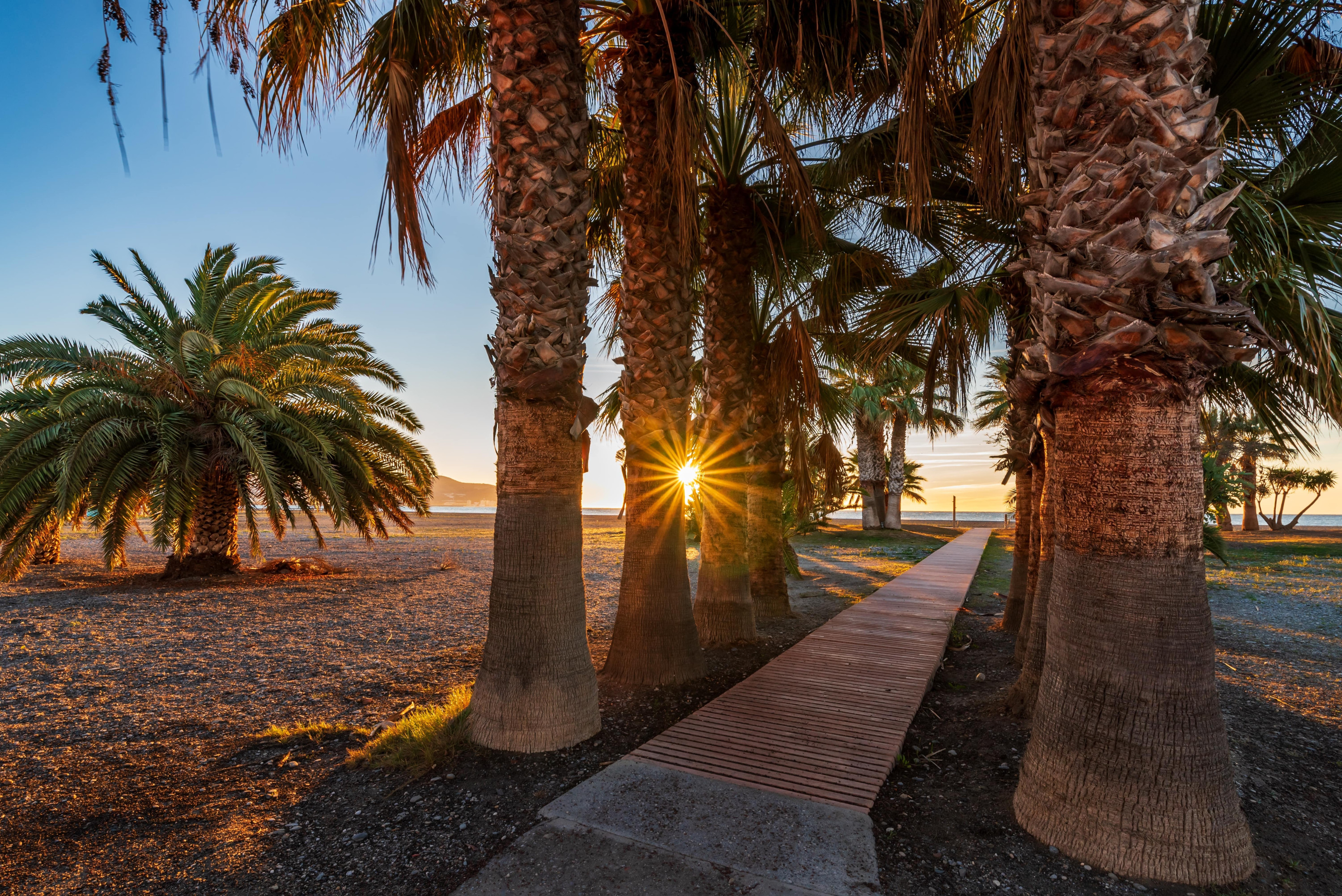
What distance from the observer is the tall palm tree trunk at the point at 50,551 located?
1154 centimetres

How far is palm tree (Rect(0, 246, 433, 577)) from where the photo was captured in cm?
878

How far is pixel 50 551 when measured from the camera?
1177 centimetres

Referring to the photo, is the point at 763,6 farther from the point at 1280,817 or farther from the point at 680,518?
the point at 1280,817

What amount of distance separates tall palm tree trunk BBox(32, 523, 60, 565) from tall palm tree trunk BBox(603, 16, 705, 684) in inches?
495

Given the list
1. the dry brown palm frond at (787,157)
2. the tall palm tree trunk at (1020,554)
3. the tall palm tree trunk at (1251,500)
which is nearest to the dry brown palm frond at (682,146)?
the dry brown palm frond at (787,157)

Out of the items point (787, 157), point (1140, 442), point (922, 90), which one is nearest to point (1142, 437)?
point (1140, 442)

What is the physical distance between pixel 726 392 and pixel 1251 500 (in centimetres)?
3933

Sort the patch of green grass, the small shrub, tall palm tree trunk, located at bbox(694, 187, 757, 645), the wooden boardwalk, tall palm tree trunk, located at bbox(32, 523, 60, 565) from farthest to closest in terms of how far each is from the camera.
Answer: tall palm tree trunk, located at bbox(32, 523, 60, 565), the small shrub, tall palm tree trunk, located at bbox(694, 187, 757, 645), the patch of green grass, the wooden boardwalk

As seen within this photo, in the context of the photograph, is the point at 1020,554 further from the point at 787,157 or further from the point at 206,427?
the point at 206,427

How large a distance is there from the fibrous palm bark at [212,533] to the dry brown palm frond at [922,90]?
10564 millimetres

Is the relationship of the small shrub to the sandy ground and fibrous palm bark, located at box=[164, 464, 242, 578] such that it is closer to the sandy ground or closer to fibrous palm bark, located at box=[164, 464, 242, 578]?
fibrous palm bark, located at box=[164, 464, 242, 578]

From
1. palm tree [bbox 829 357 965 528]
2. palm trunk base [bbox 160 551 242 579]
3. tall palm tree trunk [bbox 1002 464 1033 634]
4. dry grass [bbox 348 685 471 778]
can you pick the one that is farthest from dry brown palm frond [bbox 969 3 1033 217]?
palm tree [bbox 829 357 965 528]

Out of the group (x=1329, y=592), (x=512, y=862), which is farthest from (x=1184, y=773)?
(x=1329, y=592)

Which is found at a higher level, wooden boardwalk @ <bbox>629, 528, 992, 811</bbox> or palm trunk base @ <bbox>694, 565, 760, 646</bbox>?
palm trunk base @ <bbox>694, 565, 760, 646</bbox>
